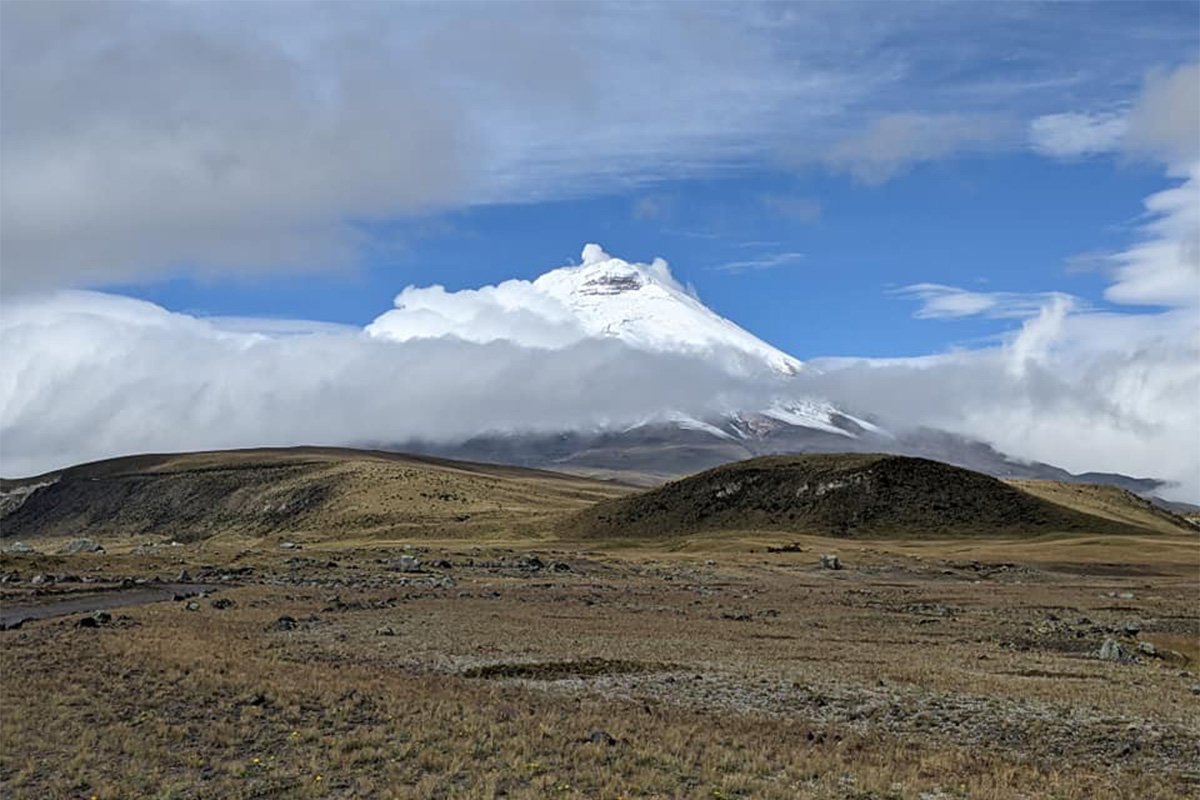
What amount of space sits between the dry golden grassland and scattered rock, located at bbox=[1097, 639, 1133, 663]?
2.79ft

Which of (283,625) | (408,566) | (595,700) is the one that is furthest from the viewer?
(408,566)

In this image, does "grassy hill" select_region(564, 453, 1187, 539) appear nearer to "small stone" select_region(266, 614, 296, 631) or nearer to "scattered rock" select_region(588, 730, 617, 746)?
"small stone" select_region(266, 614, 296, 631)

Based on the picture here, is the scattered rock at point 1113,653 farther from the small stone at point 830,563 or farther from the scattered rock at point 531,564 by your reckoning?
the scattered rock at point 531,564

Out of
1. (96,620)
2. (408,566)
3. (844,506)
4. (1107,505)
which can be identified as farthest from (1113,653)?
(1107,505)

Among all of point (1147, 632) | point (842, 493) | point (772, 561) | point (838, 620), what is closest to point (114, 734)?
point (838, 620)

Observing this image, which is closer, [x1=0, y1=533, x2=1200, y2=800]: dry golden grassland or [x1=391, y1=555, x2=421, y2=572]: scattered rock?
[x1=0, y1=533, x2=1200, y2=800]: dry golden grassland

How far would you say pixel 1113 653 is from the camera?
38.5m

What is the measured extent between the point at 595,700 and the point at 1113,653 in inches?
825

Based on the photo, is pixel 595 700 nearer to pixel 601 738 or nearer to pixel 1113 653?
pixel 601 738

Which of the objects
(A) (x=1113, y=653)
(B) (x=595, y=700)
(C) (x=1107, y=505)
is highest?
(C) (x=1107, y=505)

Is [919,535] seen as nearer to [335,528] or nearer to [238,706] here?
[335,528]

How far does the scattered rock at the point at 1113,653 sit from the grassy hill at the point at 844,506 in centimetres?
10183

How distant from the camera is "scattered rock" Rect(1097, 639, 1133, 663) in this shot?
125ft

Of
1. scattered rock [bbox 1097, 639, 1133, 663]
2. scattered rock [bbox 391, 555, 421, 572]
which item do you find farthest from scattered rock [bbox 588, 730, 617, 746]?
scattered rock [bbox 391, 555, 421, 572]
